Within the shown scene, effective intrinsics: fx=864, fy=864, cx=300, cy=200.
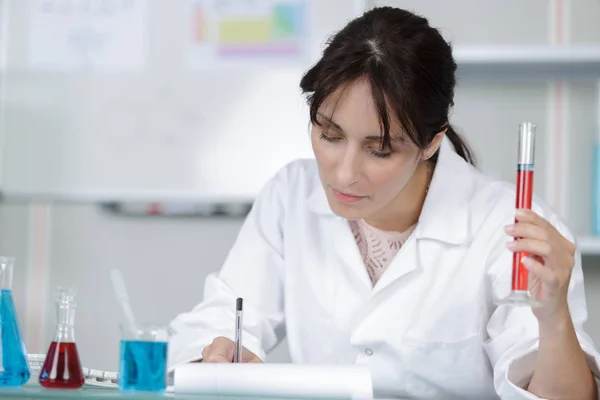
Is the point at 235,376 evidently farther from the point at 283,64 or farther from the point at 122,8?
the point at 122,8

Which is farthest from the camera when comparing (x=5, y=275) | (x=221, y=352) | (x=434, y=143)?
(x=434, y=143)

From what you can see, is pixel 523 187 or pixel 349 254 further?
pixel 349 254

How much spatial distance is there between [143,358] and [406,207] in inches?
31.9

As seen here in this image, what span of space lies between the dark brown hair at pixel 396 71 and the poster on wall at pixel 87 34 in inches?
52.7

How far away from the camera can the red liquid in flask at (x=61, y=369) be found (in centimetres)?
113

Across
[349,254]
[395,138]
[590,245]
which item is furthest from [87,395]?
[590,245]

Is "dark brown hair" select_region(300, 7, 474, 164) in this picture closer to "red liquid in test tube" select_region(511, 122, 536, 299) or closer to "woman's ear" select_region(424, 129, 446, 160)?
"woman's ear" select_region(424, 129, 446, 160)

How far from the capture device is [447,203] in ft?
5.60

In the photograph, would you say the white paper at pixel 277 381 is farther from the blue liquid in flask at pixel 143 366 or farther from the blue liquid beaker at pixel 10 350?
the blue liquid beaker at pixel 10 350

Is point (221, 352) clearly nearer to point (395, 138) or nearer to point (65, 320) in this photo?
point (65, 320)

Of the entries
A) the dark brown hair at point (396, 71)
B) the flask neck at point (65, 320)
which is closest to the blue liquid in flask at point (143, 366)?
the flask neck at point (65, 320)

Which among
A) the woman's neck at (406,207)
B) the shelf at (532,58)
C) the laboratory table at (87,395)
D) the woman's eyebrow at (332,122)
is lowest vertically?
the laboratory table at (87,395)

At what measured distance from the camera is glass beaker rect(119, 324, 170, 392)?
1087mm

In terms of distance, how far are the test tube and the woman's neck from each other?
59 cm
